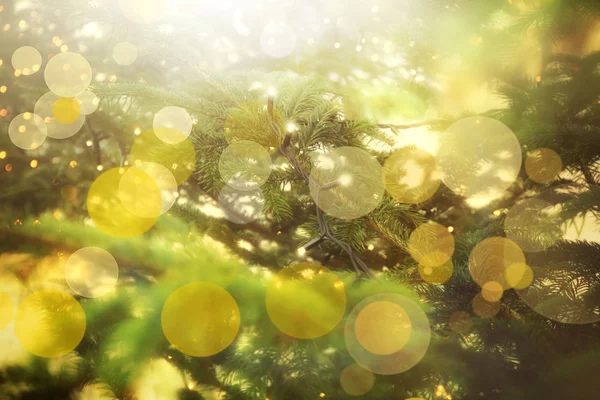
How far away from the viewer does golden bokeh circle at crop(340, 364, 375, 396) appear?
74cm

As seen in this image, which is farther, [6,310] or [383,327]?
[6,310]

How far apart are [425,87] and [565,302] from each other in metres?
1.18

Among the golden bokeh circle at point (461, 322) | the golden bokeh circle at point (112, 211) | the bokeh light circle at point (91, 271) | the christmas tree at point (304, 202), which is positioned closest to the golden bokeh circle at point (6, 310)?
the christmas tree at point (304, 202)

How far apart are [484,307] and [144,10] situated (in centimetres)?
181

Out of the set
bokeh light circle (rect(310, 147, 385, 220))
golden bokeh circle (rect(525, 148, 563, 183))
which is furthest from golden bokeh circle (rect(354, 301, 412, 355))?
golden bokeh circle (rect(525, 148, 563, 183))

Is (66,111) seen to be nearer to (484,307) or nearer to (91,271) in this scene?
(91,271)

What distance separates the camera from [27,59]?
1.70 m

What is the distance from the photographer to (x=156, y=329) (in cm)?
98

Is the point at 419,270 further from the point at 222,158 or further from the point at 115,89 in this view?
the point at 115,89

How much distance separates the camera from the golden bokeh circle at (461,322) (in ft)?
1.96

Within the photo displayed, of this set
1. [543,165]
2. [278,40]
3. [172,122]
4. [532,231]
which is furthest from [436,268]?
[278,40]

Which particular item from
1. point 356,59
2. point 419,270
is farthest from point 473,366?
point 356,59

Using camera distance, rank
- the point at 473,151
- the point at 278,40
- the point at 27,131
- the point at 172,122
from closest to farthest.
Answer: the point at 172,122 → the point at 473,151 → the point at 27,131 → the point at 278,40

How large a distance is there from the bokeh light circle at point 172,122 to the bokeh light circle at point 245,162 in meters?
0.11
